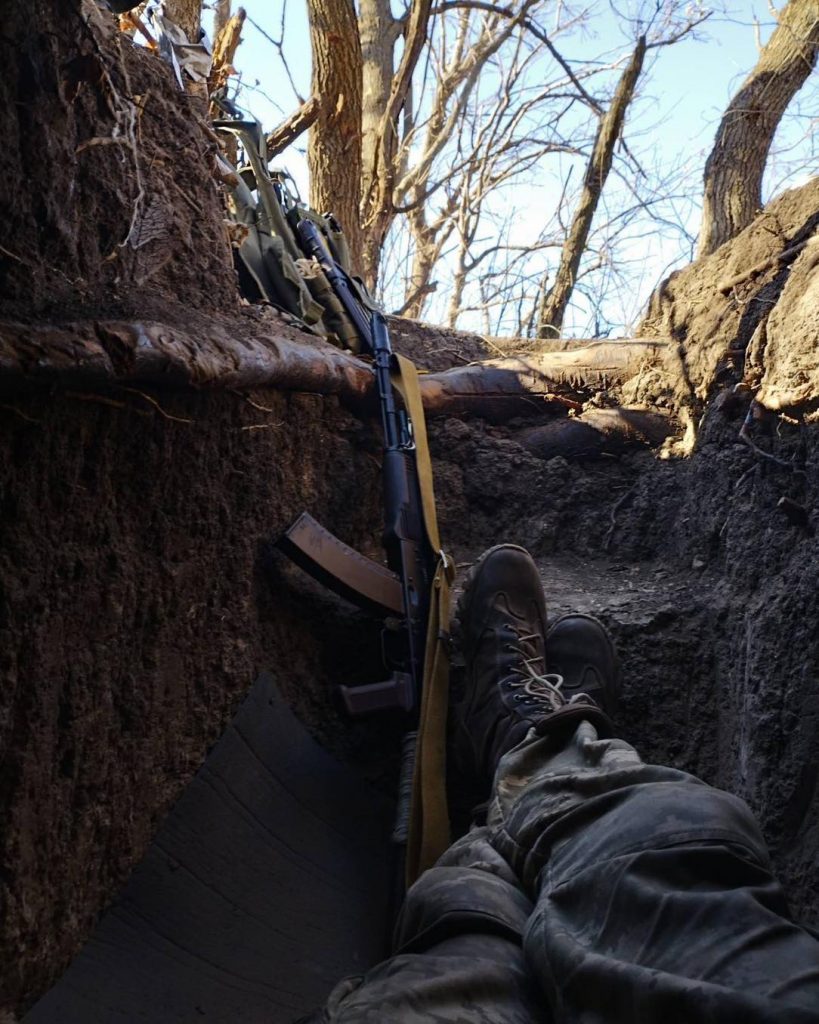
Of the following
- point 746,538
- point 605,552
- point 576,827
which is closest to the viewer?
point 576,827

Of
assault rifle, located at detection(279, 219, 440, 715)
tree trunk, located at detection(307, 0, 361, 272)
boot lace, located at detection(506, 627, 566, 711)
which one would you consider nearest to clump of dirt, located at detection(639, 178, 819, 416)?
boot lace, located at detection(506, 627, 566, 711)

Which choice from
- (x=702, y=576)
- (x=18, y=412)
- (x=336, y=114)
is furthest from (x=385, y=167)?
(x=18, y=412)

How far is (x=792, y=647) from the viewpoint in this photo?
5.98 ft

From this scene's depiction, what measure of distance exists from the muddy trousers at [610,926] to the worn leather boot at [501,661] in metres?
0.61

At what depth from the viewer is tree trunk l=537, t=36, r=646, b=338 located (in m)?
5.62

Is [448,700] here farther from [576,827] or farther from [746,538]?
[576,827]

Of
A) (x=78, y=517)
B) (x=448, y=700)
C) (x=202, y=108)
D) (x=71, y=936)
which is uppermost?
(x=202, y=108)

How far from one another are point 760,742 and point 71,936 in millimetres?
1317

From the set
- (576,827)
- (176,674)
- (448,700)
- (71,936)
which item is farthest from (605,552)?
(71,936)

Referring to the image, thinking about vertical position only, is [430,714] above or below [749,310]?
below

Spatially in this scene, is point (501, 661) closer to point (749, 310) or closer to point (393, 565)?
point (393, 565)

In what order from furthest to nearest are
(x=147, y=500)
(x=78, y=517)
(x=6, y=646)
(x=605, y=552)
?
(x=605, y=552), (x=147, y=500), (x=78, y=517), (x=6, y=646)

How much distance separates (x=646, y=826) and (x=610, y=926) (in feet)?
0.40

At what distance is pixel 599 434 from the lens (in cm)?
301
